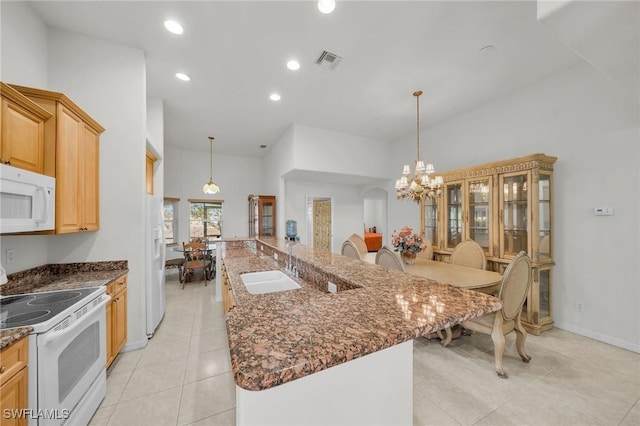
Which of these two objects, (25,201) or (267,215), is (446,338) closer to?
(25,201)

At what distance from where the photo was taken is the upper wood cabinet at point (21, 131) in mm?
1543

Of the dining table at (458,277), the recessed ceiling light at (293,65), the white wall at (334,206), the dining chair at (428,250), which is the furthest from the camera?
the white wall at (334,206)

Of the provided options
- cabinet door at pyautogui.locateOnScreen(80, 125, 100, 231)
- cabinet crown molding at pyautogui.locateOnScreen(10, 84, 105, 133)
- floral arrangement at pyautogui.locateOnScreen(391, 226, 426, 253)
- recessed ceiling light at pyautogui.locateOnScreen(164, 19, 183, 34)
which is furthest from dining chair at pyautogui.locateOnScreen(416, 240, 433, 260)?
cabinet crown molding at pyautogui.locateOnScreen(10, 84, 105, 133)

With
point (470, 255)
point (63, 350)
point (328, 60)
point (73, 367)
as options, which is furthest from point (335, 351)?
point (470, 255)

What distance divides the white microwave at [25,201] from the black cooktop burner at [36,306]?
477 mm

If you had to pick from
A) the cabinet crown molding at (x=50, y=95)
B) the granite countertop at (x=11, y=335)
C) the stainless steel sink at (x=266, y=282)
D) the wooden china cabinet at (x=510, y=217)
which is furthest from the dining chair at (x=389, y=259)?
the cabinet crown molding at (x=50, y=95)

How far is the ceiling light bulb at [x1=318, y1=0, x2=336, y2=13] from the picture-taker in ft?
6.55

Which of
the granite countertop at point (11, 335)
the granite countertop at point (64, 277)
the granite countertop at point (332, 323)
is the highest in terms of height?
the granite countertop at point (332, 323)

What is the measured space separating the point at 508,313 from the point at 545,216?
5.82ft

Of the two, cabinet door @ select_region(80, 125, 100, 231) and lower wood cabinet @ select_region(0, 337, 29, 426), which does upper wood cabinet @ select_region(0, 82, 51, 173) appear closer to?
cabinet door @ select_region(80, 125, 100, 231)

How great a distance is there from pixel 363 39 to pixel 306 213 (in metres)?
4.16

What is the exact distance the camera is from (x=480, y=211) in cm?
353

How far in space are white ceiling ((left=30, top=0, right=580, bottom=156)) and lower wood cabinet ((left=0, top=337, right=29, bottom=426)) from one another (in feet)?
8.74

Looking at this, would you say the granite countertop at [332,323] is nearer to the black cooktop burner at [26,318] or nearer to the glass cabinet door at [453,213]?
the black cooktop burner at [26,318]
